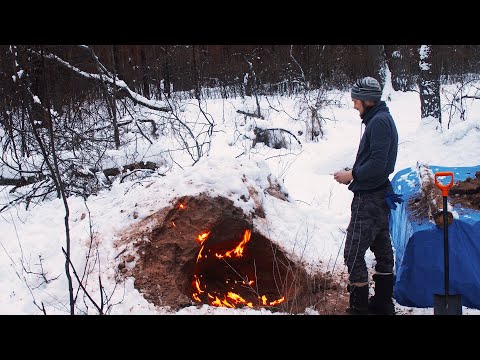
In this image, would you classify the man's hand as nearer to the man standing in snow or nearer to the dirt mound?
the man standing in snow

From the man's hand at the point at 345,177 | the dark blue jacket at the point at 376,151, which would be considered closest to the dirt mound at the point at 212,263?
the man's hand at the point at 345,177

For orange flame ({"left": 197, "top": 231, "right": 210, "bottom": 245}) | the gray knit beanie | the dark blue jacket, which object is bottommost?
orange flame ({"left": 197, "top": 231, "right": 210, "bottom": 245})

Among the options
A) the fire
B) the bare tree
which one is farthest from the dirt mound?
the bare tree

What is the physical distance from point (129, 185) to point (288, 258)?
3.42m

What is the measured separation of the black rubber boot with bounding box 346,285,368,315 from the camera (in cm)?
392

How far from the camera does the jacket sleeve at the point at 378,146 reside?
3.65 meters

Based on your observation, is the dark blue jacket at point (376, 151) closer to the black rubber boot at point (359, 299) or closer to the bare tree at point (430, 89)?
the black rubber boot at point (359, 299)

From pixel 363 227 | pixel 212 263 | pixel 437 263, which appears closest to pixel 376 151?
pixel 363 227

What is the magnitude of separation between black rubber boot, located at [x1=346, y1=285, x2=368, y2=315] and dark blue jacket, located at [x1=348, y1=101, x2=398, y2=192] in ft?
2.89

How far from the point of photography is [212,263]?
5355 mm

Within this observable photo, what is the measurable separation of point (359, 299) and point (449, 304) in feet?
2.37

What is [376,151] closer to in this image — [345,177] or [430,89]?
[345,177]
